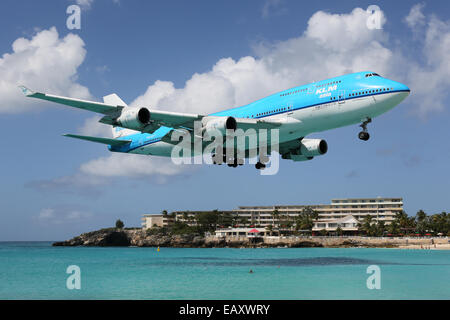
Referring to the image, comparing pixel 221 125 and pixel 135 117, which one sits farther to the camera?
pixel 221 125

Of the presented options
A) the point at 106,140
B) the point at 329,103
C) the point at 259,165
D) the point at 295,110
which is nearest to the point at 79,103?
the point at 106,140

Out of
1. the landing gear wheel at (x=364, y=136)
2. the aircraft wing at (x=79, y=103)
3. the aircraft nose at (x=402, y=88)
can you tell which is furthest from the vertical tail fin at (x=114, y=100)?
the aircraft nose at (x=402, y=88)

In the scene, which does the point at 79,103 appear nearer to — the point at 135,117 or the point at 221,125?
the point at 135,117

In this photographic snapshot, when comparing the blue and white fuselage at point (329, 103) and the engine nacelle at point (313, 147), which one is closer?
the blue and white fuselage at point (329, 103)

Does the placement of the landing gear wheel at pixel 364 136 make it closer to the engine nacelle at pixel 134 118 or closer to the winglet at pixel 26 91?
the engine nacelle at pixel 134 118

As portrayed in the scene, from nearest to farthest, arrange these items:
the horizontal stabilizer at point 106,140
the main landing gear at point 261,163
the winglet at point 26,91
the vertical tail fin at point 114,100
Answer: the winglet at point 26,91 < the horizontal stabilizer at point 106,140 < the main landing gear at point 261,163 < the vertical tail fin at point 114,100

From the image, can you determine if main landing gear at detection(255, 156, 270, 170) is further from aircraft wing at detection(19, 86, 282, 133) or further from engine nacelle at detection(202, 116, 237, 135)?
engine nacelle at detection(202, 116, 237, 135)
